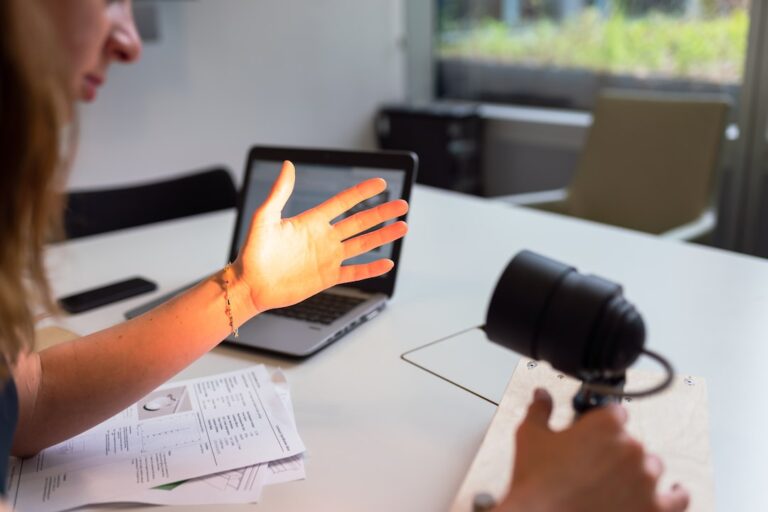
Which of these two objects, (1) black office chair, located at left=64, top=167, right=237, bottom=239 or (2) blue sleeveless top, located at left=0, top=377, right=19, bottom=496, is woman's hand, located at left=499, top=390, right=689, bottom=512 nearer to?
(2) blue sleeveless top, located at left=0, top=377, right=19, bottom=496

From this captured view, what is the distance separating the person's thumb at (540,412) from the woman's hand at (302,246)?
12.6 inches

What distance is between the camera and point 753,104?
2.67m

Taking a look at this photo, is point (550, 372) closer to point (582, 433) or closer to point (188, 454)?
point (582, 433)

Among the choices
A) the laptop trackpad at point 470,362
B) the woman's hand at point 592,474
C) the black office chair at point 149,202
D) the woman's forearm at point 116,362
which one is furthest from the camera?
the black office chair at point 149,202

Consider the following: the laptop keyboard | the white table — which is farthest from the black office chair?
the laptop keyboard

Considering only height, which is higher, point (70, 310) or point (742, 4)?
point (742, 4)

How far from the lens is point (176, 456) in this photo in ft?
2.81

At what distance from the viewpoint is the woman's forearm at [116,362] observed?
2.81ft

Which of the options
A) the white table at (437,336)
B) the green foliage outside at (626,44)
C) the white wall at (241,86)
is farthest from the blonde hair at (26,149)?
the green foliage outside at (626,44)

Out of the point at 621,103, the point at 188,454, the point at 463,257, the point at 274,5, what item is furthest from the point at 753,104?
the point at 188,454

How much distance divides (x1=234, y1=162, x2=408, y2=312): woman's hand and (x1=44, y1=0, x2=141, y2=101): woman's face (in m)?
0.33

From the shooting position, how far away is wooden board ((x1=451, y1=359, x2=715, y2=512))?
717mm

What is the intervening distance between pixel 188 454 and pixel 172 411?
12 cm

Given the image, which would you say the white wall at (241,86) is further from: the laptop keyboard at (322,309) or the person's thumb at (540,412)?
the person's thumb at (540,412)
